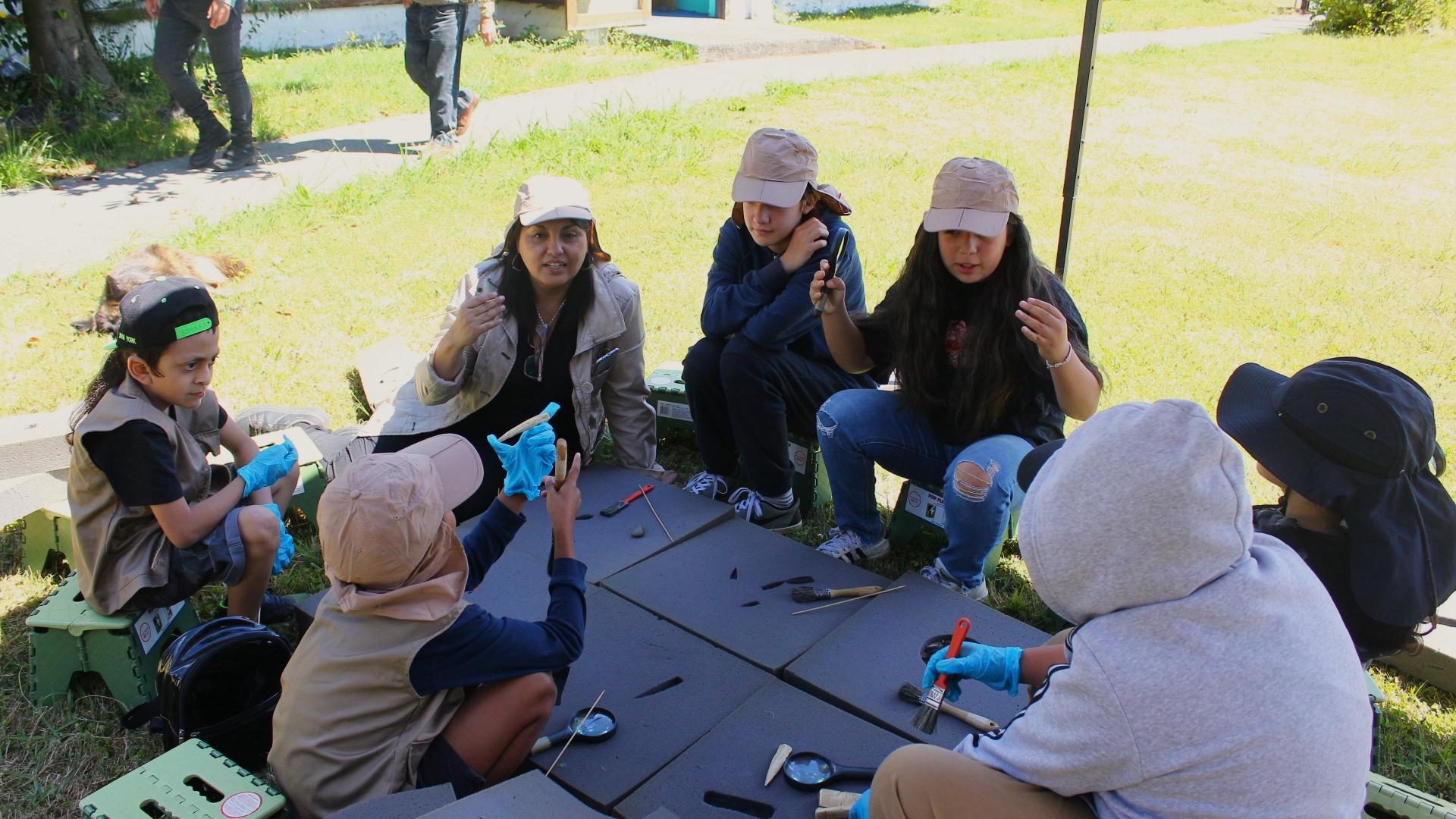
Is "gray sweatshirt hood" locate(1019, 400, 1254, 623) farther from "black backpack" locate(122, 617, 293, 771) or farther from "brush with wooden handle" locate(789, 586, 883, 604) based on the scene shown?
"black backpack" locate(122, 617, 293, 771)

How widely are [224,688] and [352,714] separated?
0.60 metres

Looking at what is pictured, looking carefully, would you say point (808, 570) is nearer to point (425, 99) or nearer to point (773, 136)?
point (773, 136)

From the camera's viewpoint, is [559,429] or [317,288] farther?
[317,288]

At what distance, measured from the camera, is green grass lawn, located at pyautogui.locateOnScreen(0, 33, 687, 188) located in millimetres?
7883

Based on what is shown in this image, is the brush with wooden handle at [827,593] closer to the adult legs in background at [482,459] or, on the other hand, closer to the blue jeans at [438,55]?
the adult legs in background at [482,459]

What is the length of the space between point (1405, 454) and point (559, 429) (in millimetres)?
2515

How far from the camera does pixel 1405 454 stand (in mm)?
2074

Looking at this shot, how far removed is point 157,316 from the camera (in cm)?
254

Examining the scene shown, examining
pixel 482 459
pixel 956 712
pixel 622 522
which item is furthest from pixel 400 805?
pixel 482 459

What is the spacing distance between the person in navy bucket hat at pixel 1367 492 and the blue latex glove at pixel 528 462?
164cm

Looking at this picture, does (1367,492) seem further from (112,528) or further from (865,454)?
(112,528)

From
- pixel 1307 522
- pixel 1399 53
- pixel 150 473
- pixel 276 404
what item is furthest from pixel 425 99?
pixel 1399 53

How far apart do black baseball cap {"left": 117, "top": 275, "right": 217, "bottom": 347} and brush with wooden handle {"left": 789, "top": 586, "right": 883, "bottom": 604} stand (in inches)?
69.1

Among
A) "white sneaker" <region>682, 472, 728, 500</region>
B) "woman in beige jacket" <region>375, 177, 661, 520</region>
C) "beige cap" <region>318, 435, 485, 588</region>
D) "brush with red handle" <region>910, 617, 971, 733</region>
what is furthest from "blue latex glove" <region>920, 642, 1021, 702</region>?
"woman in beige jacket" <region>375, 177, 661, 520</region>
